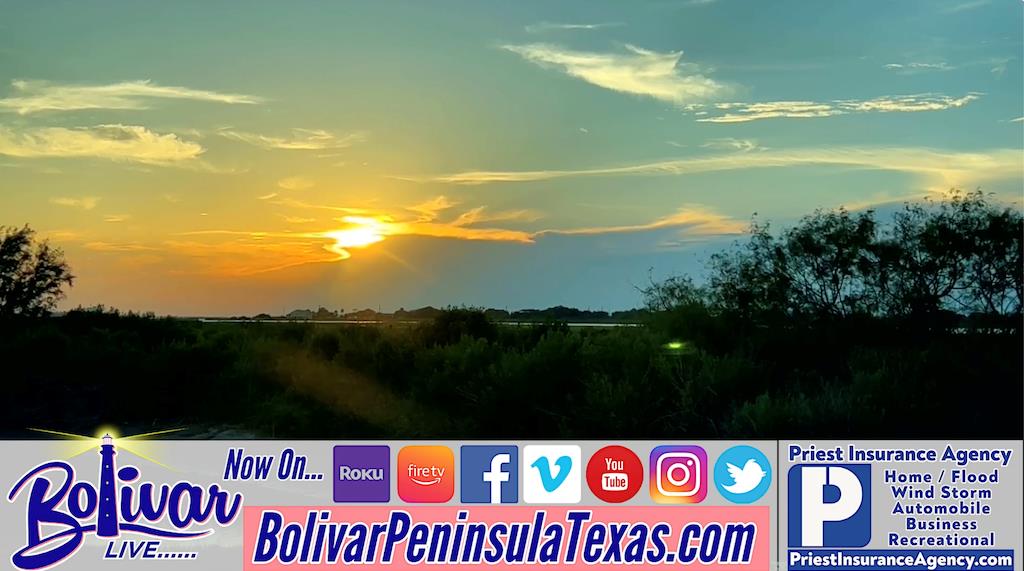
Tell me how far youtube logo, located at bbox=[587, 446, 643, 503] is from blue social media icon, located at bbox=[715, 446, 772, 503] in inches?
21.5

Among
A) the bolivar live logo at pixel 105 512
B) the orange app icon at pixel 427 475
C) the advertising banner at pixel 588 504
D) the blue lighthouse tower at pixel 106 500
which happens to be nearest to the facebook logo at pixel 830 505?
the advertising banner at pixel 588 504

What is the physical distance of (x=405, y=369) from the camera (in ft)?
39.8

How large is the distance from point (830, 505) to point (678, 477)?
1088mm

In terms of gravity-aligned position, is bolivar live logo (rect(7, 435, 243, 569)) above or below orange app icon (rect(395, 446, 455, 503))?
below

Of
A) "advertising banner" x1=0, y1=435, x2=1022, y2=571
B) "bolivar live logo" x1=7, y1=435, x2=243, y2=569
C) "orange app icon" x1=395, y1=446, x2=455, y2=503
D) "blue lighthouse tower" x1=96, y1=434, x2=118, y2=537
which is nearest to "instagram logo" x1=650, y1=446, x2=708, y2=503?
"advertising banner" x1=0, y1=435, x2=1022, y2=571

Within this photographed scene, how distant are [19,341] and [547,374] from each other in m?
8.10

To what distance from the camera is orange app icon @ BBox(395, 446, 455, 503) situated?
6191 millimetres

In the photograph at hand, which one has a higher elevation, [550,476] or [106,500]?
[550,476]

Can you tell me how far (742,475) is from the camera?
6.25 m

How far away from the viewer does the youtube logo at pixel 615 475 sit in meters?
6.20

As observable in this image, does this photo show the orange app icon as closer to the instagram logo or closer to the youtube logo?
the youtube logo

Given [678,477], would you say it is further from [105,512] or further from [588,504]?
[105,512]

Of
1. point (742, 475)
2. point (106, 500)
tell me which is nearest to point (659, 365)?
point (742, 475)

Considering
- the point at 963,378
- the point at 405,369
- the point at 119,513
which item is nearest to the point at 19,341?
the point at 405,369
